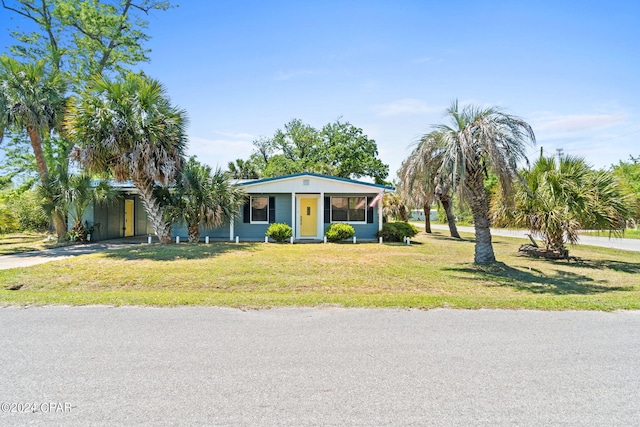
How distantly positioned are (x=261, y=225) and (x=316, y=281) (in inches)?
396

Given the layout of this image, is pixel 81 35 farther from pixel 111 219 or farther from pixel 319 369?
pixel 319 369

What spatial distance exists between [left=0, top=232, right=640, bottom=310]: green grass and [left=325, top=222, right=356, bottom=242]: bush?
448 centimetres

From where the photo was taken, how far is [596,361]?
356 cm

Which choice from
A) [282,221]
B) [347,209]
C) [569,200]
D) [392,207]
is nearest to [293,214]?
[282,221]

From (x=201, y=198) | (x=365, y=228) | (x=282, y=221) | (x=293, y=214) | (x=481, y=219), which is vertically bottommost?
(x=365, y=228)

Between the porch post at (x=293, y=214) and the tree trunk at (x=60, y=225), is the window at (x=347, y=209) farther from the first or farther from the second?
the tree trunk at (x=60, y=225)

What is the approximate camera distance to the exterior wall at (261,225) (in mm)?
17812

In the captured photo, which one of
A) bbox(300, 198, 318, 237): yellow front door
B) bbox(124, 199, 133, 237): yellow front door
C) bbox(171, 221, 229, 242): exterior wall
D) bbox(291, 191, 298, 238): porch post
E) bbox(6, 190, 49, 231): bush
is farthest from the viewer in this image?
bbox(6, 190, 49, 231): bush

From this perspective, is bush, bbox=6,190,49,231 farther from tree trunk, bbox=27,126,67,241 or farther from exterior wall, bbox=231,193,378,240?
exterior wall, bbox=231,193,378,240

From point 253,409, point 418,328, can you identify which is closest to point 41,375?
point 253,409

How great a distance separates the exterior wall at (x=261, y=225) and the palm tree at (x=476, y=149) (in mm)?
9054

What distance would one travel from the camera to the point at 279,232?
53.8 ft

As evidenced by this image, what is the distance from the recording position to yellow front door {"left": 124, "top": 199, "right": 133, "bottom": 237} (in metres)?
19.8

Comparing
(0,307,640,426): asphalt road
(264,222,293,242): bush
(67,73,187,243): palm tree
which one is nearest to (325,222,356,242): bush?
(264,222,293,242): bush
